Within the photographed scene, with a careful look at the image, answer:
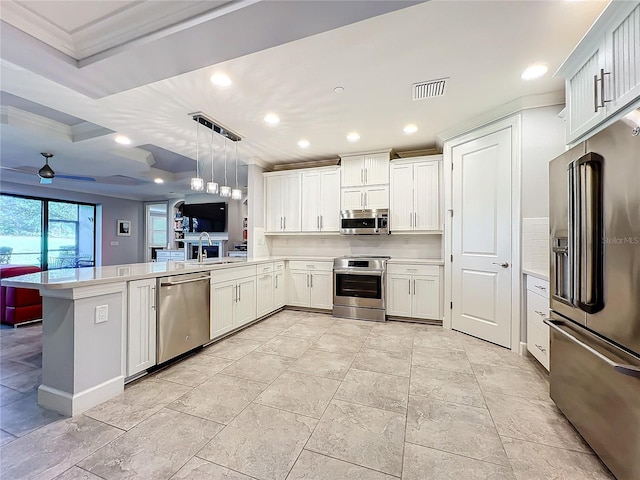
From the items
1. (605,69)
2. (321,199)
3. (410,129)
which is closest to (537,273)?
(605,69)

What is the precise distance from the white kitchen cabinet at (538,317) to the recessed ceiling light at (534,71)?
176 cm

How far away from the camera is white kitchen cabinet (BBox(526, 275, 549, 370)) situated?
2330 millimetres

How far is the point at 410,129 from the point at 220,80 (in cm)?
229

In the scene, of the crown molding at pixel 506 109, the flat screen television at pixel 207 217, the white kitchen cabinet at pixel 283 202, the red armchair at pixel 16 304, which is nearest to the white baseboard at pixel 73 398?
the red armchair at pixel 16 304

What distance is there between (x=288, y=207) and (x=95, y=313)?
130 inches

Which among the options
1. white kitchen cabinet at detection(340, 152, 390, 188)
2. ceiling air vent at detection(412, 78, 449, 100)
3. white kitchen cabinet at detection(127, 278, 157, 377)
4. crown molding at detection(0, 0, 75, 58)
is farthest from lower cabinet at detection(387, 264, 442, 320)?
crown molding at detection(0, 0, 75, 58)

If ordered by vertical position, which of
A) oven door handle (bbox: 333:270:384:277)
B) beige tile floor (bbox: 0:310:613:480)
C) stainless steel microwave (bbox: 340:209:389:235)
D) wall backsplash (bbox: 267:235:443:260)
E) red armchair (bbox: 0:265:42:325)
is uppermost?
stainless steel microwave (bbox: 340:209:389:235)

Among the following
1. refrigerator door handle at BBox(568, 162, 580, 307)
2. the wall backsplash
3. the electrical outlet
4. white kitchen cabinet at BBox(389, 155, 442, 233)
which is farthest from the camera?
the wall backsplash

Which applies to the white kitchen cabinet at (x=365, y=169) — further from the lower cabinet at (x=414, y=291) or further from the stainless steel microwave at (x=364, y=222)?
the lower cabinet at (x=414, y=291)

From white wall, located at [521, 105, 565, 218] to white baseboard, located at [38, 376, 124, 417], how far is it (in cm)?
404

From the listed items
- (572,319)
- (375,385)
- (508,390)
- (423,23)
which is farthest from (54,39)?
(508,390)

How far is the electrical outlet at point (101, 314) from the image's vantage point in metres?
2.03

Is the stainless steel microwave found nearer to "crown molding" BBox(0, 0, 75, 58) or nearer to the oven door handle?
the oven door handle

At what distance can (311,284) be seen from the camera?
4590 millimetres
